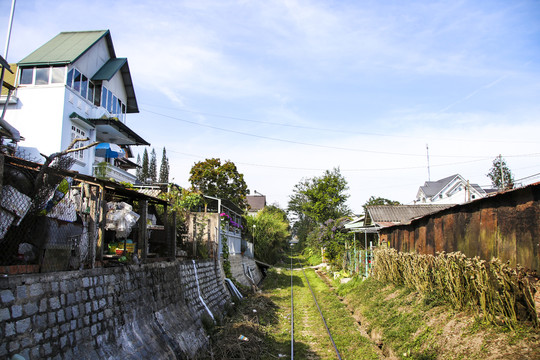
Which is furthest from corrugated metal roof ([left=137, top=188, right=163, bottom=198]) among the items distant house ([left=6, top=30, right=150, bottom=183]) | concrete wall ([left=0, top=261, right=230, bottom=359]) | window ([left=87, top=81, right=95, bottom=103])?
concrete wall ([left=0, top=261, right=230, bottom=359])

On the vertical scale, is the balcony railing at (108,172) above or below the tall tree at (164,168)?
below

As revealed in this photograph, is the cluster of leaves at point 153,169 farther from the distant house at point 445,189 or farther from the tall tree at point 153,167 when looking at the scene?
the distant house at point 445,189

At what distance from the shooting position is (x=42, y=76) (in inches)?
674

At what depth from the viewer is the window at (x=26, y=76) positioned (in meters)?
17.3

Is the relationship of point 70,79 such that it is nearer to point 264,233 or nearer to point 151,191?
point 151,191

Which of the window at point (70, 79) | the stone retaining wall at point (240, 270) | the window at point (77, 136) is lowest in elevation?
the stone retaining wall at point (240, 270)

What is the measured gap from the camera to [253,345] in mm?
9102

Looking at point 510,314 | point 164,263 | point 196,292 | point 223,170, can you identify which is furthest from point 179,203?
point 223,170

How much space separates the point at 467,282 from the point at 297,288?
43.8 feet

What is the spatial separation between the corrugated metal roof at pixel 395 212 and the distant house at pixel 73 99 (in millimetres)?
13026

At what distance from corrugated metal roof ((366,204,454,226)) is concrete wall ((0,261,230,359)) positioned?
11.8 m

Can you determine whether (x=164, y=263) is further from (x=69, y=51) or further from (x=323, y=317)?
(x=69, y=51)

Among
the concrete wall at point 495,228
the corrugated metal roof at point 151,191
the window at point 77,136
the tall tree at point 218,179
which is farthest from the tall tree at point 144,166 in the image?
the concrete wall at point 495,228

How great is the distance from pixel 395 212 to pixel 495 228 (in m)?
12.9
